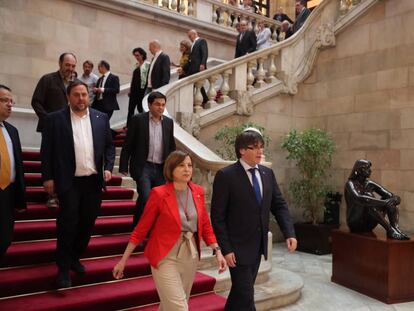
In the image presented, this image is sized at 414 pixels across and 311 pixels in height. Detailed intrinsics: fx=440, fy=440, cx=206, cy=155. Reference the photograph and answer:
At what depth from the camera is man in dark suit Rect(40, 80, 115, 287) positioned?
3.53 metres

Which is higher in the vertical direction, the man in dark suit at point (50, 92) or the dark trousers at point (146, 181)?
the man in dark suit at point (50, 92)

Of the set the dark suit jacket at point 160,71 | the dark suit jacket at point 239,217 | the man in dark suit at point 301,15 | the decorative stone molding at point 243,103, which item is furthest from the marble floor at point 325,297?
the man in dark suit at point 301,15

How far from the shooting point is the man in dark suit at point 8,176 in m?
3.21

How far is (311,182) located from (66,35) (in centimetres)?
625

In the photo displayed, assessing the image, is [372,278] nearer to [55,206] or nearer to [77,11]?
[55,206]

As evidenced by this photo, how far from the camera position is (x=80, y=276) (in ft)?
12.7

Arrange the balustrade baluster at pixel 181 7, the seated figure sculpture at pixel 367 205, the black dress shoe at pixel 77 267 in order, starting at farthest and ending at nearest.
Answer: the balustrade baluster at pixel 181 7
the seated figure sculpture at pixel 367 205
the black dress shoe at pixel 77 267

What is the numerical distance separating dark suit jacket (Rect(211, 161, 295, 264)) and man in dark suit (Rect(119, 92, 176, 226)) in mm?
1392

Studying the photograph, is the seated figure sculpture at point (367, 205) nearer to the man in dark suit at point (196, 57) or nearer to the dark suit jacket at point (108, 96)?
the man in dark suit at point (196, 57)

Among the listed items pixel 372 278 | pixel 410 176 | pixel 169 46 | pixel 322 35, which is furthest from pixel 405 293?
pixel 169 46

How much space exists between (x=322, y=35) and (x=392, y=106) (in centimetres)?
225

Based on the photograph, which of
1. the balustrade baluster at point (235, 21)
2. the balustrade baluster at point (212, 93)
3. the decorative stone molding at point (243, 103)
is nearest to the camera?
the balustrade baluster at point (212, 93)

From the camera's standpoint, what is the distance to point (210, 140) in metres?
7.96

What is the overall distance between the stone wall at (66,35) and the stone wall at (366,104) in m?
4.02
